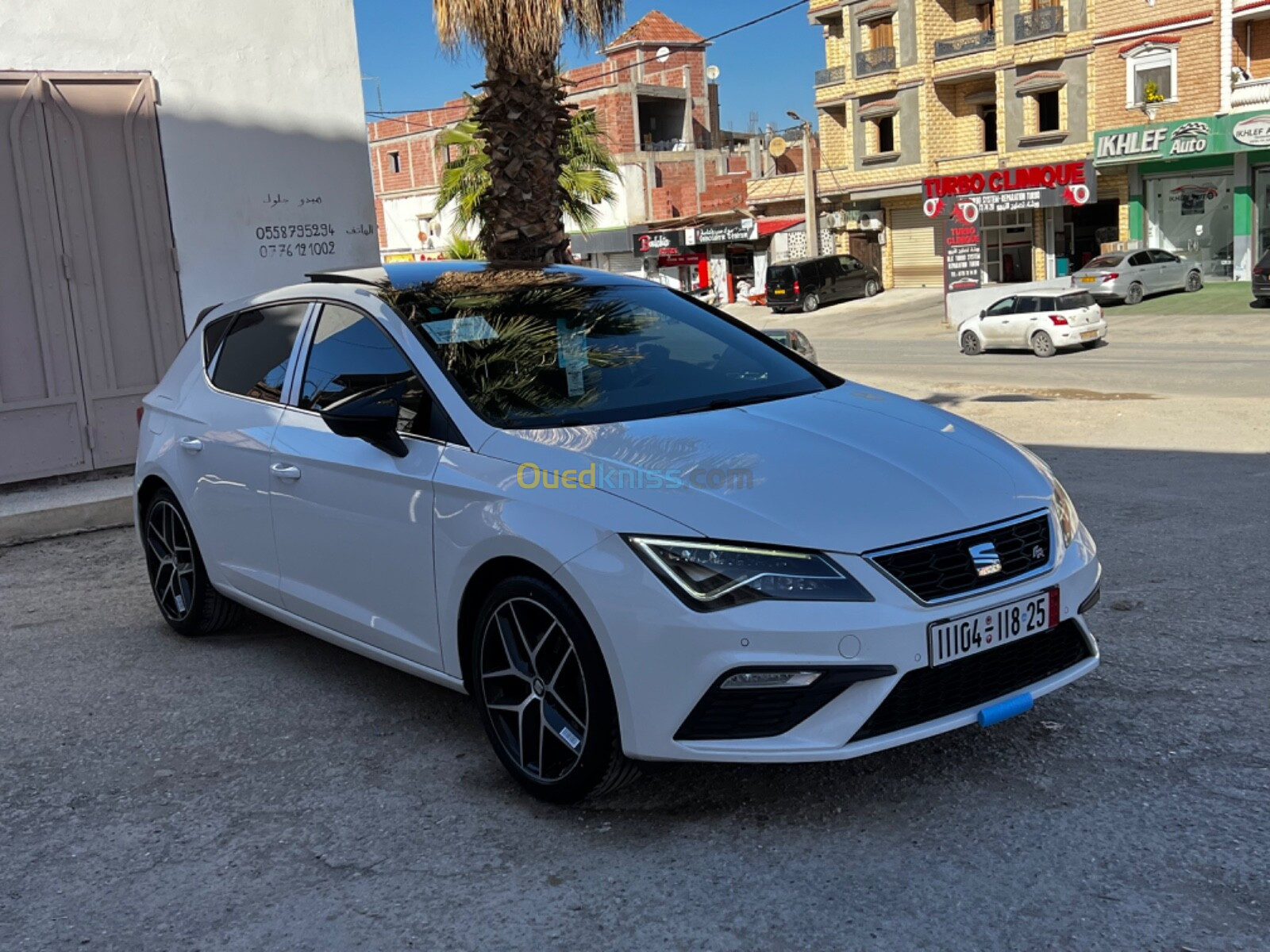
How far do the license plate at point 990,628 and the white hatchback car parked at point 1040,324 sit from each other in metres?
21.5

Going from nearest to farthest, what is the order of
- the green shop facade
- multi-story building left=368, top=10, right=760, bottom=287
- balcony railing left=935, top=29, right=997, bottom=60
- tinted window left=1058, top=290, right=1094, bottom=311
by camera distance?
1. tinted window left=1058, top=290, right=1094, bottom=311
2. the green shop facade
3. balcony railing left=935, top=29, right=997, bottom=60
4. multi-story building left=368, top=10, right=760, bottom=287

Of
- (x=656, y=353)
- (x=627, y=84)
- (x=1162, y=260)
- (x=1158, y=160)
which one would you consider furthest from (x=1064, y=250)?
(x=656, y=353)

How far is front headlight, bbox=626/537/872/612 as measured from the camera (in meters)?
3.18

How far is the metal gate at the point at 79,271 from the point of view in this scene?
9.11 m

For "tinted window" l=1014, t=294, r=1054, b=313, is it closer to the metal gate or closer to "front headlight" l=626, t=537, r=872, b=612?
the metal gate

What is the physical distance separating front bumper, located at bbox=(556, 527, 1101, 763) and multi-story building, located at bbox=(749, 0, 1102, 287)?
39.1 m

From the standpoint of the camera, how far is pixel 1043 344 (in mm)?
23859

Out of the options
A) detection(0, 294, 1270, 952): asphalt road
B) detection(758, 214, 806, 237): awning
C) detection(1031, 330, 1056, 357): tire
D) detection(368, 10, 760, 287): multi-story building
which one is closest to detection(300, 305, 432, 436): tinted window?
detection(0, 294, 1270, 952): asphalt road

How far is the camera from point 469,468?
3.79m

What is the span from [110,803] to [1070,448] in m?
8.92

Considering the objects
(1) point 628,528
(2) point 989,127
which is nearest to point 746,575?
(1) point 628,528

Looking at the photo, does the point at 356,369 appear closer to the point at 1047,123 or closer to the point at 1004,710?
the point at 1004,710

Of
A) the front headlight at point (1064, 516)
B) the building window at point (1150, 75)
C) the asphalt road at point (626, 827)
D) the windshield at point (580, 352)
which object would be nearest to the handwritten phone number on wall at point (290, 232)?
the asphalt road at point (626, 827)

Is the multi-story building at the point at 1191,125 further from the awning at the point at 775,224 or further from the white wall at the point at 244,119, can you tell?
the white wall at the point at 244,119
